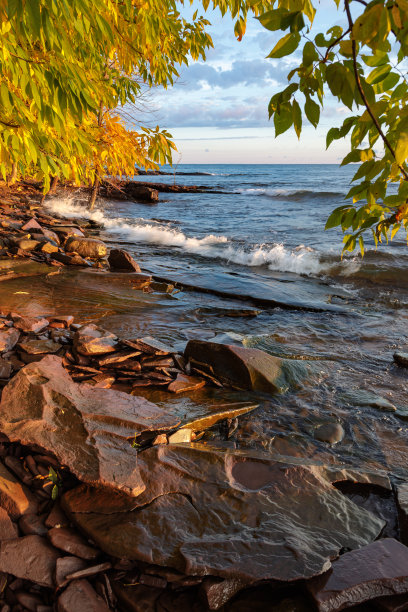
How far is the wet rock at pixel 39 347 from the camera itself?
3988 millimetres

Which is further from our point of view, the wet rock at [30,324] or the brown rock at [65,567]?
the wet rock at [30,324]

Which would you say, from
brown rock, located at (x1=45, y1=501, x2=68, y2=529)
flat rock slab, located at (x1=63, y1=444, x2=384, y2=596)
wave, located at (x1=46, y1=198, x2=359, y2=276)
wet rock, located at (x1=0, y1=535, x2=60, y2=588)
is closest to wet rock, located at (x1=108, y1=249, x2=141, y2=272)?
wave, located at (x1=46, y1=198, x2=359, y2=276)

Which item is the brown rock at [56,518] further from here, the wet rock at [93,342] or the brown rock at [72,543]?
the wet rock at [93,342]

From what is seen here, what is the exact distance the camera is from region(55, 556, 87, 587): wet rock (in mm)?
1862

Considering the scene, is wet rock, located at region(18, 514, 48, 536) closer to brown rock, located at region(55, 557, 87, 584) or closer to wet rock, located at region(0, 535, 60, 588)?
wet rock, located at region(0, 535, 60, 588)

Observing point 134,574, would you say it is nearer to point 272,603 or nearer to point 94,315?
point 272,603

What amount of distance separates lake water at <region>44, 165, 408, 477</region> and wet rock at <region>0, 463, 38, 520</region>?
5.68ft

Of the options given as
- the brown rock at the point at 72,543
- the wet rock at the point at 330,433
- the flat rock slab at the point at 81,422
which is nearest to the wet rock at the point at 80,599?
the brown rock at the point at 72,543

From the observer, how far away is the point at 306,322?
6.57m

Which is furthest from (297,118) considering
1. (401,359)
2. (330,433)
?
(401,359)

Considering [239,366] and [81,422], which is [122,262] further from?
[81,422]

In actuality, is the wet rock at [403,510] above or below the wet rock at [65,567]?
below

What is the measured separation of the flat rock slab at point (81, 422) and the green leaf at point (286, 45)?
2209mm

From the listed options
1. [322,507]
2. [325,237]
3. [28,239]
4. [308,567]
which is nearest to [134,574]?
[308,567]
